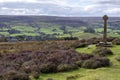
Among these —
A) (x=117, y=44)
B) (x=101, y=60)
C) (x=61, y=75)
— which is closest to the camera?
(x=61, y=75)

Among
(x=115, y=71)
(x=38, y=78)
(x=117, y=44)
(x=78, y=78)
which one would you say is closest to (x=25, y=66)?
(x=38, y=78)

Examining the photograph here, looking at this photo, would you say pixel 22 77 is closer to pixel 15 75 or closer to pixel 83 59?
pixel 15 75

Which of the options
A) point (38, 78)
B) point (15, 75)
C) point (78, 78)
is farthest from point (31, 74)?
point (78, 78)

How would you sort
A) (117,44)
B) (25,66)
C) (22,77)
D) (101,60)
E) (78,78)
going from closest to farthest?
(22,77)
(78,78)
(25,66)
(101,60)
(117,44)

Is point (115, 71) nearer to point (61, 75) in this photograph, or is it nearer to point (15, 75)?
point (61, 75)

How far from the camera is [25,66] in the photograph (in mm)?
26203

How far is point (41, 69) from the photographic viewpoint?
2564 centimetres

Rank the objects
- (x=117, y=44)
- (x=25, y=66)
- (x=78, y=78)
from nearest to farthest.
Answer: (x=78, y=78), (x=25, y=66), (x=117, y=44)

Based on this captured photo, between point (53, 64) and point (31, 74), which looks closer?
point (31, 74)

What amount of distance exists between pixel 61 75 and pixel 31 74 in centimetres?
258

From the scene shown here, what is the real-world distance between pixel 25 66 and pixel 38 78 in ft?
11.0

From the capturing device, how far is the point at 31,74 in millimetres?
23719

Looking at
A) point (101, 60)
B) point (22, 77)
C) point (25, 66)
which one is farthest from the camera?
point (101, 60)

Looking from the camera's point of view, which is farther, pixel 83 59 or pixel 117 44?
pixel 117 44
